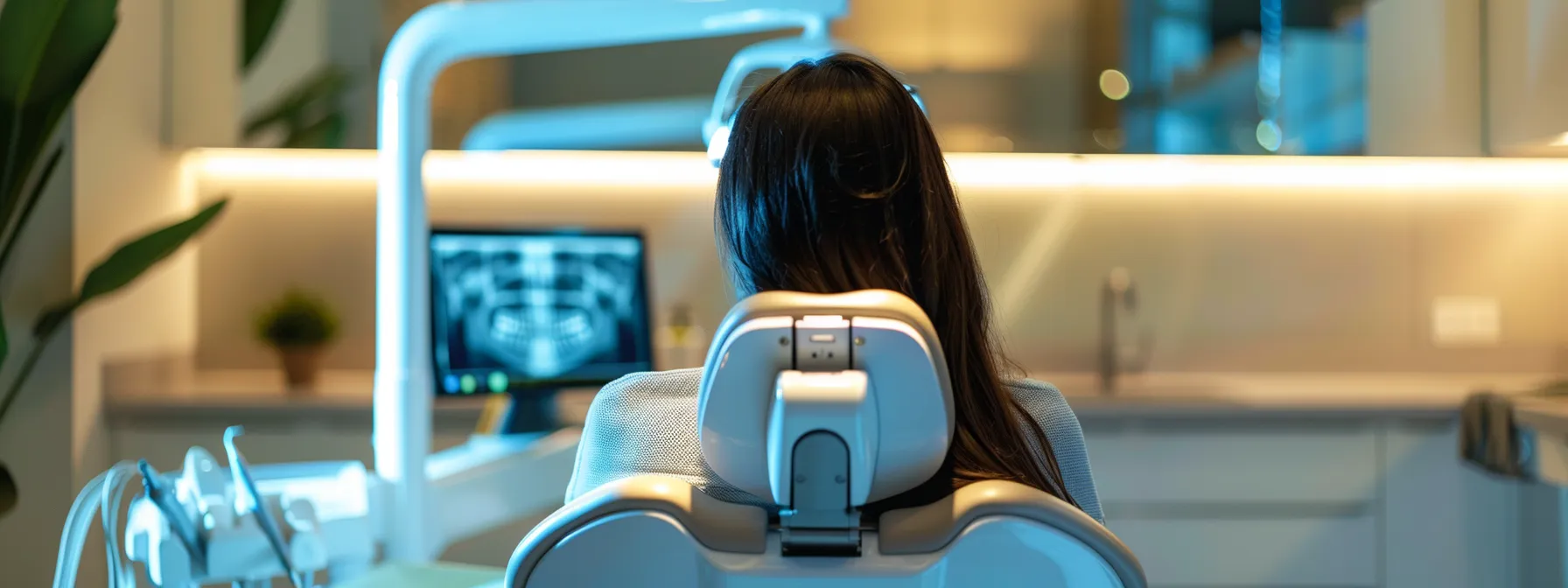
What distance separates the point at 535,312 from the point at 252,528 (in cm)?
146

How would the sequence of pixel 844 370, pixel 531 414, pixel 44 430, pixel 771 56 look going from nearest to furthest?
1. pixel 844 370
2. pixel 771 56
3. pixel 44 430
4. pixel 531 414

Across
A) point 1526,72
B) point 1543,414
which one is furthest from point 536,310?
point 1526,72

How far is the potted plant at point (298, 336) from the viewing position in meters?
2.87

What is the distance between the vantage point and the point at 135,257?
2154 mm

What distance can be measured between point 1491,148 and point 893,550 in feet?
9.09

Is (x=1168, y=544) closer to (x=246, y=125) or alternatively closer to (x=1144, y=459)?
(x=1144, y=459)

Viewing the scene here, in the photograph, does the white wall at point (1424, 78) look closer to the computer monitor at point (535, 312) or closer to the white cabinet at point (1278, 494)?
the white cabinet at point (1278, 494)

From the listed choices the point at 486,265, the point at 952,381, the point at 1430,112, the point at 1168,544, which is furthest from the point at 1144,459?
the point at 952,381

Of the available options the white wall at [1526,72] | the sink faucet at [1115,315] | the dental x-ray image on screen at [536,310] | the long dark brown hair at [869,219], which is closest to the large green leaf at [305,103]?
the dental x-ray image on screen at [536,310]

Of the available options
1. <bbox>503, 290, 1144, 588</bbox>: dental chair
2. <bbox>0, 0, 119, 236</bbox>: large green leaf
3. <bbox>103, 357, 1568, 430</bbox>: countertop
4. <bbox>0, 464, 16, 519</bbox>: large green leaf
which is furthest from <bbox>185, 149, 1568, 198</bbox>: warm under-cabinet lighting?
<bbox>503, 290, 1144, 588</bbox>: dental chair

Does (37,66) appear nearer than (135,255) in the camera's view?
Yes

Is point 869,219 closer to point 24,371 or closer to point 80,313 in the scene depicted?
point 24,371

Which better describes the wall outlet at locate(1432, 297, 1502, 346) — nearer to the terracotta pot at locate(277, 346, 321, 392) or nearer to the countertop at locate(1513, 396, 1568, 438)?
the countertop at locate(1513, 396, 1568, 438)

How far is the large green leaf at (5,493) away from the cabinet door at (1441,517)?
2739 mm
